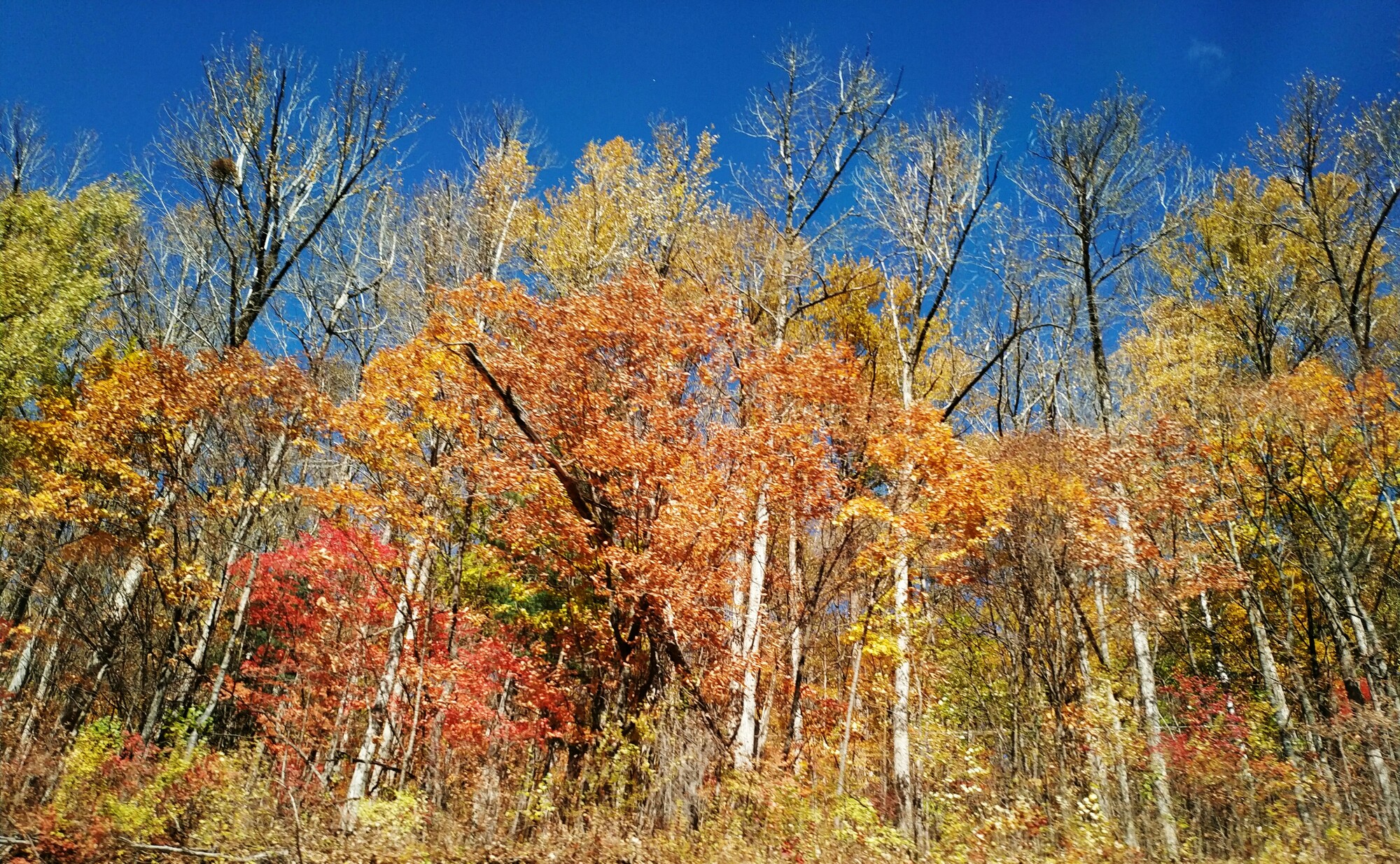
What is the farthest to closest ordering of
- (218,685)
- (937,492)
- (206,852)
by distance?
(937,492), (218,685), (206,852)

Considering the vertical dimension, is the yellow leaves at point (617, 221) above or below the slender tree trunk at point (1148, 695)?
above

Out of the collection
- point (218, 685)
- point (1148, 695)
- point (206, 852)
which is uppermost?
point (1148, 695)

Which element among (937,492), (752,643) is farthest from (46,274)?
(937,492)

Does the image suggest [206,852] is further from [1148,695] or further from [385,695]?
[1148,695]

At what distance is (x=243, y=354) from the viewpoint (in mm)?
11125

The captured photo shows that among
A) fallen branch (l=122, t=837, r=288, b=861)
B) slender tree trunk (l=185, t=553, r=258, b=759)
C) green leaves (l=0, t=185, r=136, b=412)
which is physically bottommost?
fallen branch (l=122, t=837, r=288, b=861)

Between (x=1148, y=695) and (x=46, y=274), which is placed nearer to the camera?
(x=1148, y=695)

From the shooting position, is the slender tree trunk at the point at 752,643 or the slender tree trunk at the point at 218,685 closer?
the slender tree trunk at the point at 752,643

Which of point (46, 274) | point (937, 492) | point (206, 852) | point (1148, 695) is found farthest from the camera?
point (46, 274)

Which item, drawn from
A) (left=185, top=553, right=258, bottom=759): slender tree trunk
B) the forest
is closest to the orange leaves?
the forest

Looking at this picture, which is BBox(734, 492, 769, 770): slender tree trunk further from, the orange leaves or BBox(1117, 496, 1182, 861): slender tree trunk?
BBox(1117, 496, 1182, 861): slender tree trunk

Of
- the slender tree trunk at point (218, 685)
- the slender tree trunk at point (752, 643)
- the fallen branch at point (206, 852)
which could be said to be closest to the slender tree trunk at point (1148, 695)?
the slender tree trunk at point (752, 643)

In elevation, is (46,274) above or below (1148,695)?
above

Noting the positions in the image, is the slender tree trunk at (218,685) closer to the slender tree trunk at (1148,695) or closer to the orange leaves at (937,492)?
the orange leaves at (937,492)
